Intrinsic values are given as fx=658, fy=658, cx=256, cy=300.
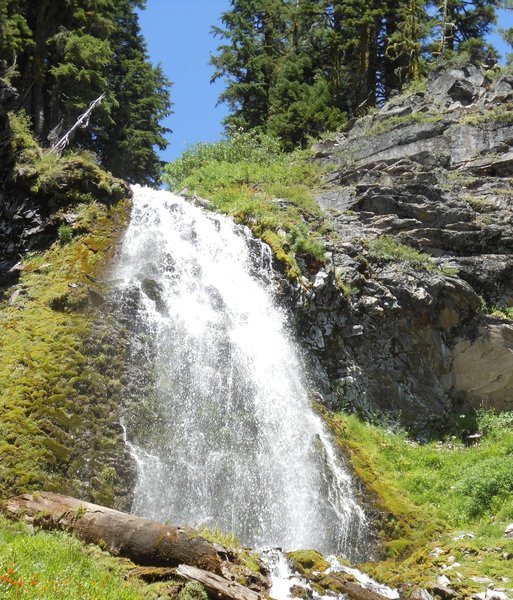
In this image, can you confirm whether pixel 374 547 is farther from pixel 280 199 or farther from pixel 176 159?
pixel 176 159

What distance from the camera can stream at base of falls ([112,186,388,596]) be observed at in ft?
33.4

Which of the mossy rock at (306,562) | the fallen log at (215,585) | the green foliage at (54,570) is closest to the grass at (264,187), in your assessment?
the mossy rock at (306,562)

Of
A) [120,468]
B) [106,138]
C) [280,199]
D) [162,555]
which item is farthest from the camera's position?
[106,138]

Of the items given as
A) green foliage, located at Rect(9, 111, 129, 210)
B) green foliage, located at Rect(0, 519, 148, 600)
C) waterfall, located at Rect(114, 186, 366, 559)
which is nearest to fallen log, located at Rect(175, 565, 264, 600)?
green foliage, located at Rect(0, 519, 148, 600)

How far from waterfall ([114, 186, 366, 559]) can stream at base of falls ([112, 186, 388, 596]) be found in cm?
2

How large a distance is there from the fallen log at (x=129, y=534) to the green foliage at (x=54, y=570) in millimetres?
279

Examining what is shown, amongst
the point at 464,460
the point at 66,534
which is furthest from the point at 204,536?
the point at 464,460

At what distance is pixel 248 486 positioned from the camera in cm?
1061

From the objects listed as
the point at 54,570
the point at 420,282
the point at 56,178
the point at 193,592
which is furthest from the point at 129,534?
the point at 420,282

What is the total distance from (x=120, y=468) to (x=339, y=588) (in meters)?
3.54

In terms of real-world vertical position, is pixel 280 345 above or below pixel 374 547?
above

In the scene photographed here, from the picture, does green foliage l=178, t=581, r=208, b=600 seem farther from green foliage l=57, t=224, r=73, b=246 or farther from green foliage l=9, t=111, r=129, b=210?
green foliage l=9, t=111, r=129, b=210

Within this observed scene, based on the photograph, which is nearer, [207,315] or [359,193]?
[207,315]

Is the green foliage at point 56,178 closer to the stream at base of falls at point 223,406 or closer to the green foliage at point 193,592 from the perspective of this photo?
the stream at base of falls at point 223,406
